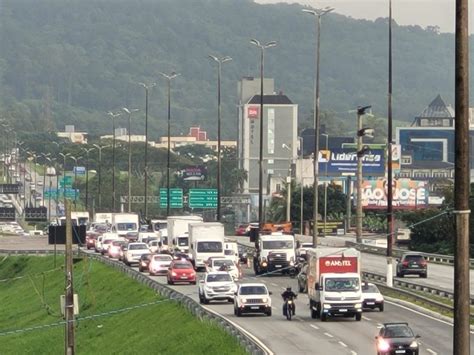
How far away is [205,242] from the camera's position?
94.8 m

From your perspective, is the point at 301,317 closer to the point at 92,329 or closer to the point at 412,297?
the point at 412,297

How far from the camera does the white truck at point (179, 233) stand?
108 m

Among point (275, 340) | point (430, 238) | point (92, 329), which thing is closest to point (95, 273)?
point (92, 329)

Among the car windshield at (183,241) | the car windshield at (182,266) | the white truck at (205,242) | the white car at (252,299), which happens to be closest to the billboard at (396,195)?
the car windshield at (183,241)

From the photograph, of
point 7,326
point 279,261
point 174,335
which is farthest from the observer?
point 7,326

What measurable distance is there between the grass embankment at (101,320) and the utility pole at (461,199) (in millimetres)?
27879

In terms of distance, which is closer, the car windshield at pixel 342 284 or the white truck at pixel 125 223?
the car windshield at pixel 342 284

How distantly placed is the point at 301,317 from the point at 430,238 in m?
73.4

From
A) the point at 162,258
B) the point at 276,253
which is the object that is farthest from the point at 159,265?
the point at 276,253

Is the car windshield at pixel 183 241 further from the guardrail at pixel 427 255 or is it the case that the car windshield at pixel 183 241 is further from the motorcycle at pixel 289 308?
the motorcycle at pixel 289 308

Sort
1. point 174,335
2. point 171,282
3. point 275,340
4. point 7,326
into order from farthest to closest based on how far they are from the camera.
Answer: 1. point 7,326
2. point 171,282
3. point 174,335
4. point 275,340

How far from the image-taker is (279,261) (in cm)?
9038

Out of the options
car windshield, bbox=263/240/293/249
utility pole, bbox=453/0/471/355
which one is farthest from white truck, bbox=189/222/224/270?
utility pole, bbox=453/0/471/355

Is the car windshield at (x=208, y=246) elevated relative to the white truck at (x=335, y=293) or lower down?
elevated
